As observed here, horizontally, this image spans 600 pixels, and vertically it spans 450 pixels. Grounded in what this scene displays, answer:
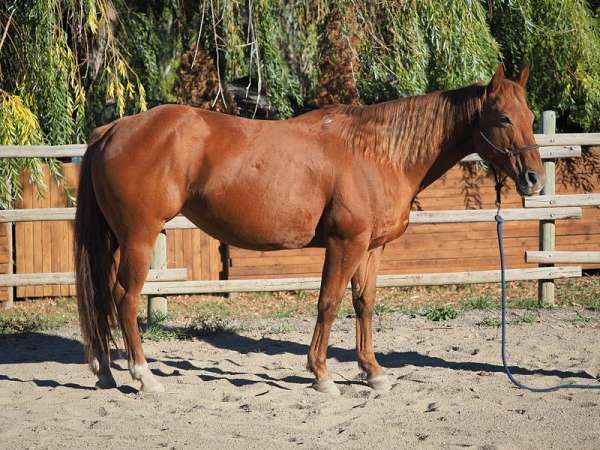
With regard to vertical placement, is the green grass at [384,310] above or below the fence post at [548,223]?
below

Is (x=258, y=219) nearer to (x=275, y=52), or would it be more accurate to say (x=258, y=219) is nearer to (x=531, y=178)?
(x=531, y=178)

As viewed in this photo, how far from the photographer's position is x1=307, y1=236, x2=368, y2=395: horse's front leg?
4.84 metres

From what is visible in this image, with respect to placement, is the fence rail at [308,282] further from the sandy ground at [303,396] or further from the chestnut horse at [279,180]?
the chestnut horse at [279,180]

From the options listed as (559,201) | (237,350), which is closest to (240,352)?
(237,350)

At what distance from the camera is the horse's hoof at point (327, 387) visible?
4.81m

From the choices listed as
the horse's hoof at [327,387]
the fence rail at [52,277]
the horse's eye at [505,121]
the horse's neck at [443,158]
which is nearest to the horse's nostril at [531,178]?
the horse's eye at [505,121]

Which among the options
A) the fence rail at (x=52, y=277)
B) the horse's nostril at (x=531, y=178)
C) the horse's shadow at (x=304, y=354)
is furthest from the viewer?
the fence rail at (x=52, y=277)

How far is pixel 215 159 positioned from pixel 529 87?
20.7 feet

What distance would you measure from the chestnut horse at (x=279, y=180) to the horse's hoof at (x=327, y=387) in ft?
0.03

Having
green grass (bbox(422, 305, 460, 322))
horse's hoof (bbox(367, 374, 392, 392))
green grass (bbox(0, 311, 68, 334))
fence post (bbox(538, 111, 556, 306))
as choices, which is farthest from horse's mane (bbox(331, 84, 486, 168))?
green grass (bbox(0, 311, 68, 334))

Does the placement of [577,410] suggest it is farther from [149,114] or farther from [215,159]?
[149,114]

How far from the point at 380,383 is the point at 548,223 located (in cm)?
352

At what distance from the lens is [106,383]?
16.4 ft

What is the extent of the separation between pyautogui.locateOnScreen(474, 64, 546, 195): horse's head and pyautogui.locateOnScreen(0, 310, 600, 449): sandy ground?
132 centimetres
